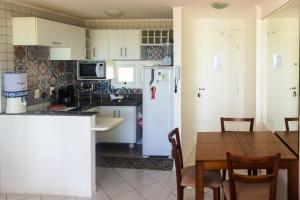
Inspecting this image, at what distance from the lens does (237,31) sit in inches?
245

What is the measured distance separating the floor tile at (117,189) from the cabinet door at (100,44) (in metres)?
2.53

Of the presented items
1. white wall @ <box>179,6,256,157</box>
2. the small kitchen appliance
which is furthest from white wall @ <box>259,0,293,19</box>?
the small kitchen appliance

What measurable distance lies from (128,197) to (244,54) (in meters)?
3.32

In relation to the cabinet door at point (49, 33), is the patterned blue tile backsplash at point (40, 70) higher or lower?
lower

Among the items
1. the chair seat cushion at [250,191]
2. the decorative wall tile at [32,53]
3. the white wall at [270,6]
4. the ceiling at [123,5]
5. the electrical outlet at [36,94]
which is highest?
the ceiling at [123,5]

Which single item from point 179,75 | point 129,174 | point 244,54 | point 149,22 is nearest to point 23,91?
point 129,174

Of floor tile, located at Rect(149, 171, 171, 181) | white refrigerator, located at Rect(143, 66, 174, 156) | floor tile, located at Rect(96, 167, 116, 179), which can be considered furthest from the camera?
white refrigerator, located at Rect(143, 66, 174, 156)

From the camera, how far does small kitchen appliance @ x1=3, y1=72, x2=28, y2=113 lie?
4168mm

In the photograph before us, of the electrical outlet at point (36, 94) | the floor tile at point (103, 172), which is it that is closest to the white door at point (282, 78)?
the floor tile at point (103, 172)

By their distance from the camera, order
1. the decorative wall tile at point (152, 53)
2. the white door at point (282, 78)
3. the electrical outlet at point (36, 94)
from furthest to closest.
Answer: the decorative wall tile at point (152, 53), the electrical outlet at point (36, 94), the white door at point (282, 78)

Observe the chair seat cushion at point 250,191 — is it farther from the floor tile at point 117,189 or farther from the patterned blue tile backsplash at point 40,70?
the patterned blue tile backsplash at point 40,70

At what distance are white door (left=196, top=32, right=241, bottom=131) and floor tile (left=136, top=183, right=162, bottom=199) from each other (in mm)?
2276

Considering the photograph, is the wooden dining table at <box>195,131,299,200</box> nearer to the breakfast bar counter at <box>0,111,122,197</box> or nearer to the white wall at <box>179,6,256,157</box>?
the breakfast bar counter at <box>0,111,122,197</box>

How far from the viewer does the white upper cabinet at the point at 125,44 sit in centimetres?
616
